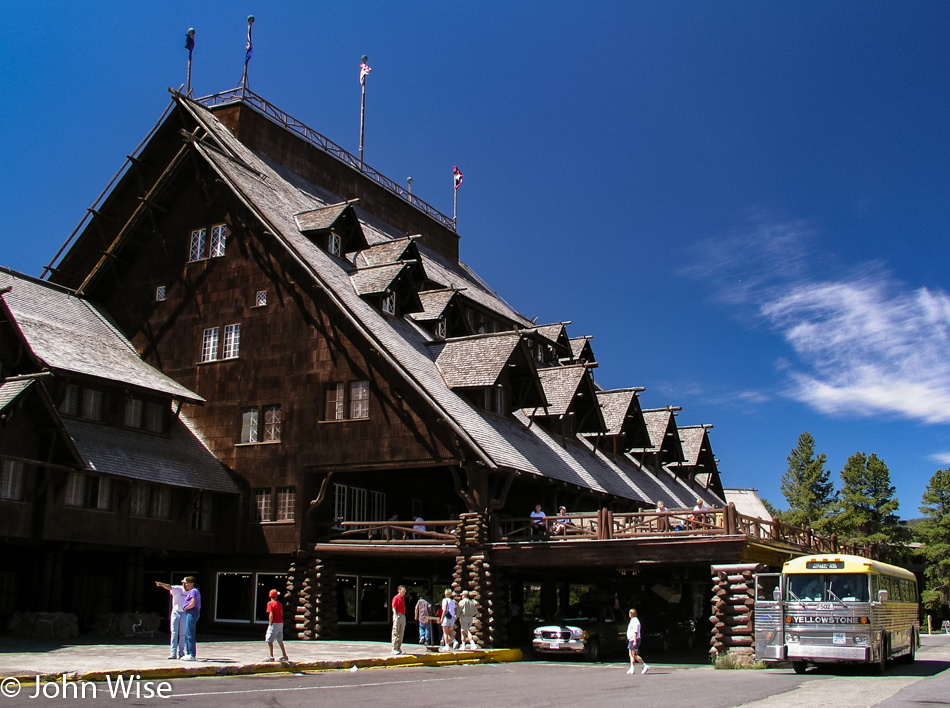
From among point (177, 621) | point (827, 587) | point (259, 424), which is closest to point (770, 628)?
point (827, 587)

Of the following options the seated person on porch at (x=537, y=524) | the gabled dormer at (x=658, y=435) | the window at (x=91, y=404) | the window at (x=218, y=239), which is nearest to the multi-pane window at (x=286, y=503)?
the window at (x=91, y=404)

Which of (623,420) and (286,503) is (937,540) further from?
(286,503)

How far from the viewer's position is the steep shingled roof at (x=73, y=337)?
27.7 metres

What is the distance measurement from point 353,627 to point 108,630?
819 cm

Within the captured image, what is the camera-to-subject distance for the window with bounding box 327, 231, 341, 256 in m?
33.8

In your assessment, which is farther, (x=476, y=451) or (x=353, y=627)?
A: (x=353, y=627)

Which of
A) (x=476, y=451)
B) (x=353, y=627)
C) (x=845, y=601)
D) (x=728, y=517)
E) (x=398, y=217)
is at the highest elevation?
(x=398, y=217)

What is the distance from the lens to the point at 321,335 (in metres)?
30.5

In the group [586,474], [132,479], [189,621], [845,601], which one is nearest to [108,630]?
[132,479]

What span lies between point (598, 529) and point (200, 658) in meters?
11.9

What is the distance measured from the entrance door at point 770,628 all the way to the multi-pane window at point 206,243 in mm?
22023

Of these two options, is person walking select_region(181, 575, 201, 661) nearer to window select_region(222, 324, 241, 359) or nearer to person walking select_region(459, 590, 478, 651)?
person walking select_region(459, 590, 478, 651)

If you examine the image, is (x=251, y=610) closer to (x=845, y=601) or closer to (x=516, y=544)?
(x=516, y=544)

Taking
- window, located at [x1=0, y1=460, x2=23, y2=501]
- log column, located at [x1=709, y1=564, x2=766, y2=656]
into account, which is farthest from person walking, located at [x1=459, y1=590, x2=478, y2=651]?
window, located at [x1=0, y1=460, x2=23, y2=501]
